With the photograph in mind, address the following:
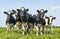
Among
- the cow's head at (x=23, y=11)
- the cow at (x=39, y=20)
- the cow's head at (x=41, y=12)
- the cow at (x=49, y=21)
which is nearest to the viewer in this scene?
the cow at (x=39, y=20)

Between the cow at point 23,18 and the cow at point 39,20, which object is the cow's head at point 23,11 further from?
the cow at point 39,20

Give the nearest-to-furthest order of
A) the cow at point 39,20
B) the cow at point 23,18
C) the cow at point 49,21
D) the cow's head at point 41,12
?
1. the cow at point 23,18
2. the cow at point 39,20
3. the cow's head at point 41,12
4. the cow at point 49,21

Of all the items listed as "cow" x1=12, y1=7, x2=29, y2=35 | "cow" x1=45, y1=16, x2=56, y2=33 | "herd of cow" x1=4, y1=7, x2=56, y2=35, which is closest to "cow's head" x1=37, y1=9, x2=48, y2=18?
"herd of cow" x1=4, y1=7, x2=56, y2=35

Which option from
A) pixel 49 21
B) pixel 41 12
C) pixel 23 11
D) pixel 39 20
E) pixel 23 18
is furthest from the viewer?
pixel 49 21

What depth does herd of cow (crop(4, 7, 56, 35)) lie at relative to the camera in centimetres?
2314

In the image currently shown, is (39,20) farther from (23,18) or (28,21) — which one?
(23,18)

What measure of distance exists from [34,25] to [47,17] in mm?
2505

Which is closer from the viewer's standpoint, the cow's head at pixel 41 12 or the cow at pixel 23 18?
the cow at pixel 23 18

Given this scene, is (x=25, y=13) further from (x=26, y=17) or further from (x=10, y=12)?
(x=10, y=12)

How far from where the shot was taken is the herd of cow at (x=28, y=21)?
23.1m

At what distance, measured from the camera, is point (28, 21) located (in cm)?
2392

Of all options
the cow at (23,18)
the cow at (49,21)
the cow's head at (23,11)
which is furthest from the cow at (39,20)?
the cow's head at (23,11)

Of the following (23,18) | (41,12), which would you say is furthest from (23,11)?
(41,12)

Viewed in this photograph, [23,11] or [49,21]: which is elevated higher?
[23,11]
